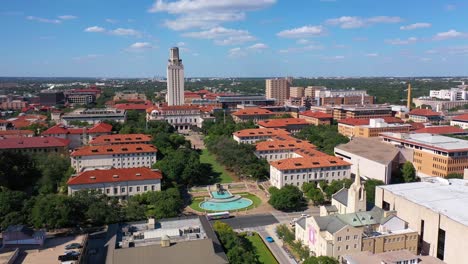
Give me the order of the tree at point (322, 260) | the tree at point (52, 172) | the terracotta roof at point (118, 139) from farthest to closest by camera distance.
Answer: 1. the terracotta roof at point (118, 139)
2. the tree at point (52, 172)
3. the tree at point (322, 260)

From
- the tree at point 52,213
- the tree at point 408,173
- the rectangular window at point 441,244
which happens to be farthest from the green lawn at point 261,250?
the tree at point 408,173

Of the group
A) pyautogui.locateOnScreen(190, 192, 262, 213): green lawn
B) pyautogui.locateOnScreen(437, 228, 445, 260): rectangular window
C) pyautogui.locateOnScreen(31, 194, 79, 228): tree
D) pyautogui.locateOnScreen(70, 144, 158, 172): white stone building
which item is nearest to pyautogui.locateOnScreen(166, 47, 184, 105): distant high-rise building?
pyautogui.locateOnScreen(70, 144, 158, 172): white stone building

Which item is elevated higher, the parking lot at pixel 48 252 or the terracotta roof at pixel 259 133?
the terracotta roof at pixel 259 133

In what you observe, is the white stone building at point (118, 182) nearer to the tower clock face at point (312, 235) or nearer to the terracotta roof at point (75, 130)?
the tower clock face at point (312, 235)

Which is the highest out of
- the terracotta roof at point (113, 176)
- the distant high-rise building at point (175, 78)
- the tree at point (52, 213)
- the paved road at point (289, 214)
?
the distant high-rise building at point (175, 78)

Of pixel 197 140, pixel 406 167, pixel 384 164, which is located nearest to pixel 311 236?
pixel 384 164

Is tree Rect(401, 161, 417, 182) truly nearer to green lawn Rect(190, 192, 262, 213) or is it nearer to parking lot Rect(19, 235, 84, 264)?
green lawn Rect(190, 192, 262, 213)
